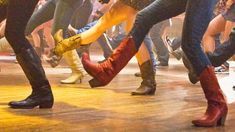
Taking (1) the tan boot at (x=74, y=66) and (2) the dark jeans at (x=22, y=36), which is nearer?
(2) the dark jeans at (x=22, y=36)

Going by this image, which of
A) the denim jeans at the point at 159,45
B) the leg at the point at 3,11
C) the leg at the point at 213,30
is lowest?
the denim jeans at the point at 159,45

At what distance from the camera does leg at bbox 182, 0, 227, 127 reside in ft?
8.70

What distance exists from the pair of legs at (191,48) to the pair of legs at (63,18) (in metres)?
1.73

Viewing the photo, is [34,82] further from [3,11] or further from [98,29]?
[98,29]

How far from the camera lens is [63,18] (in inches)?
185

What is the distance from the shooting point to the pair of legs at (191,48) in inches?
105

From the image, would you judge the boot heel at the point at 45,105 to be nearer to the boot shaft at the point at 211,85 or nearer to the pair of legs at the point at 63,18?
the boot shaft at the point at 211,85

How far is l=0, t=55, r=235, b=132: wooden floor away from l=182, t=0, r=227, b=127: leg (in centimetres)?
8

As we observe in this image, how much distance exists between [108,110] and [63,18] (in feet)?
5.63

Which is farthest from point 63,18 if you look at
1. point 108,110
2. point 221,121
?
point 221,121

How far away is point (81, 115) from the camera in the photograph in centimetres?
297

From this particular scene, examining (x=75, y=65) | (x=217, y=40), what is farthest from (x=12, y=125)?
(x=217, y=40)

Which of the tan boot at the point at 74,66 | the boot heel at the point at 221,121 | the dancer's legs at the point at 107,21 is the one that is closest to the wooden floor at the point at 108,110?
the boot heel at the point at 221,121

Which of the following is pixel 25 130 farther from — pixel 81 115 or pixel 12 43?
pixel 12 43
